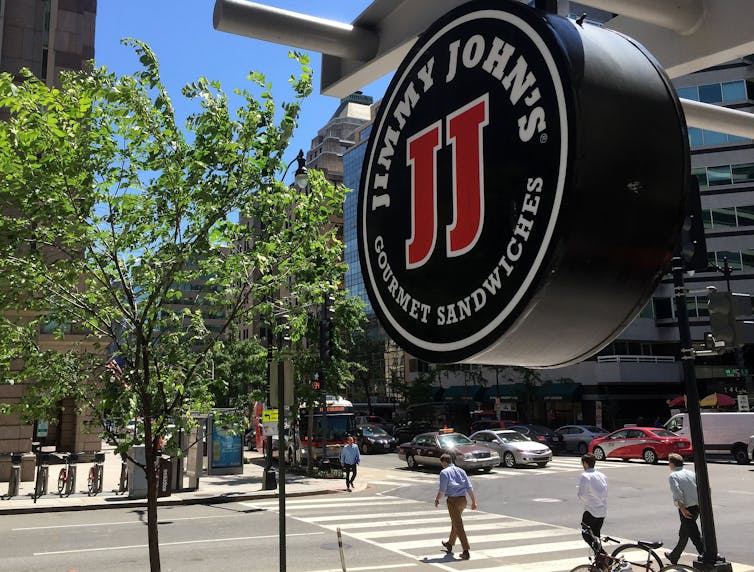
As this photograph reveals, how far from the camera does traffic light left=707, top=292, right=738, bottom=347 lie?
26.3ft

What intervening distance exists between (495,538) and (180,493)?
11042 mm

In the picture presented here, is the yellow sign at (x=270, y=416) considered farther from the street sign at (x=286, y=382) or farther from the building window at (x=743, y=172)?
the building window at (x=743, y=172)

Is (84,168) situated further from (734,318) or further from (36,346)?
(734,318)

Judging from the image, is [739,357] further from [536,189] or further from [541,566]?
[536,189]

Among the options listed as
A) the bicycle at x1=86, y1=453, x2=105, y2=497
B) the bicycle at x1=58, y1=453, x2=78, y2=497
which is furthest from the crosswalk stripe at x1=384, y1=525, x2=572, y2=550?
the bicycle at x1=58, y1=453, x2=78, y2=497

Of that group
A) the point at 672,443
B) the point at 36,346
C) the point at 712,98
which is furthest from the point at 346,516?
the point at 712,98

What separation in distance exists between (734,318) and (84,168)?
7762 millimetres

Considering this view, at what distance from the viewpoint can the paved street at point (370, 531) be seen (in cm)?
1064

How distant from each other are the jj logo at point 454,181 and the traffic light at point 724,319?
24.9 ft

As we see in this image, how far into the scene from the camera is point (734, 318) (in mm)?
8070

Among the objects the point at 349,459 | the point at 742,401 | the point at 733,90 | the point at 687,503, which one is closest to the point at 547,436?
the point at 742,401

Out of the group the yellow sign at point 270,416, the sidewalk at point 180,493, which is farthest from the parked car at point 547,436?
the yellow sign at point 270,416

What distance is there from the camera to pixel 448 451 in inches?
966

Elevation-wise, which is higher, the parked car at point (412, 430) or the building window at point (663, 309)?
the building window at point (663, 309)
